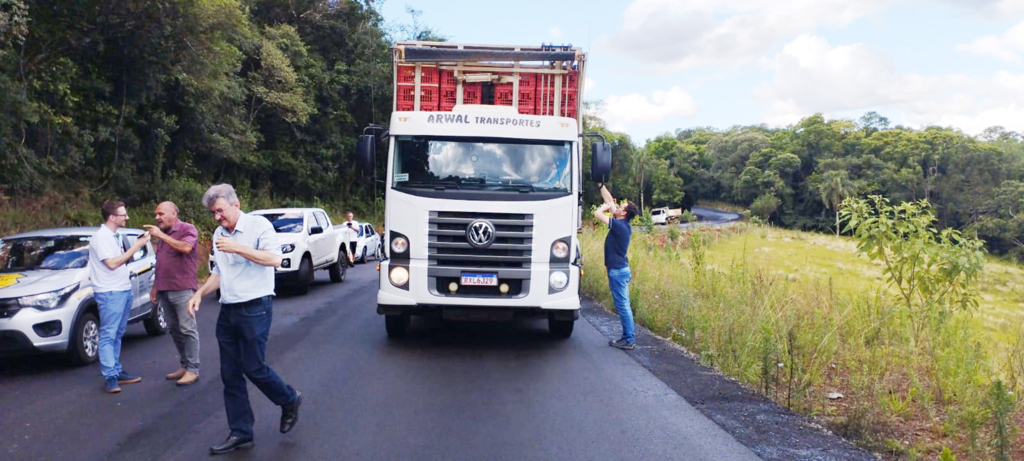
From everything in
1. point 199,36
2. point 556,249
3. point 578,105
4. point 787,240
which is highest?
point 199,36

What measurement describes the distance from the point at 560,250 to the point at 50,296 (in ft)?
18.2

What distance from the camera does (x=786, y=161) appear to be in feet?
280

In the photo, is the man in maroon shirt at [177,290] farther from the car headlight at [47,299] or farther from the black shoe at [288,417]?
the black shoe at [288,417]

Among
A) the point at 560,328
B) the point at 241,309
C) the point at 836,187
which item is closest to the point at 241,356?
the point at 241,309

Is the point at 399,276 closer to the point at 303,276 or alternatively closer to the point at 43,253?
the point at 43,253

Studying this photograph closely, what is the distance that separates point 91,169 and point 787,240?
37420 mm

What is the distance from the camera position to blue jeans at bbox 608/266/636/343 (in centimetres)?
909

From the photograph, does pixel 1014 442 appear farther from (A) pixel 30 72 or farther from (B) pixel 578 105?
(A) pixel 30 72

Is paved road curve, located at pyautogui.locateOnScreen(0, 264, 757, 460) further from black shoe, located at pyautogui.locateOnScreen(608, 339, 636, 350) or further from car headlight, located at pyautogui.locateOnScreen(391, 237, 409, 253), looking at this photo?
car headlight, located at pyautogui.locateOnScreen(391, 237, 409, 253)

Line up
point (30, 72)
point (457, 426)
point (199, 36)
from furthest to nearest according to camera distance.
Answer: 1. point (199, 36)
2. point (30, 72)
3. point (457, 426)

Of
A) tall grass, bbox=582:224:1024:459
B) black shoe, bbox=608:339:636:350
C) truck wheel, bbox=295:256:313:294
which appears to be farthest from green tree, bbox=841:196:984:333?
truck wheel, bbox=295:256:313:294

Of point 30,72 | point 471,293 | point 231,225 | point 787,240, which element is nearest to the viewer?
point 231,225

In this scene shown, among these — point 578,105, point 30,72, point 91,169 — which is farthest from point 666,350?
point 91,169

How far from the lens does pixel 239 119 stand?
30422 mm
